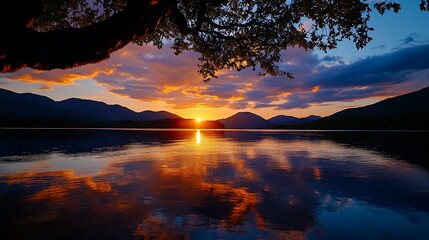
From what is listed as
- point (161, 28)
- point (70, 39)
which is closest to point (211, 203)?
point (70, 39)

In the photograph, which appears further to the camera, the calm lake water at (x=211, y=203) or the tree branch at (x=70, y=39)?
the calm lake water at (x=211, y=203)

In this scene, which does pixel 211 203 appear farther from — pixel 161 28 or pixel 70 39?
pixel 161 28

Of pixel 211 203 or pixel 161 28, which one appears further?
pixel 161 28

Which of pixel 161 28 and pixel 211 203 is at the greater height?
pixel 161 28

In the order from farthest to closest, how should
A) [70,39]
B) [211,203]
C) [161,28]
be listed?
[161,28], [211,203], [70,39]

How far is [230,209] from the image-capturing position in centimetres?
985

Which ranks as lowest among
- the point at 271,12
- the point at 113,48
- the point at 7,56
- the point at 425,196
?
the point at 425,196

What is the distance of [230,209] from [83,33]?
7.54m

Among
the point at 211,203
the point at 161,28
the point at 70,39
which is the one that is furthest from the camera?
the point at 161,28

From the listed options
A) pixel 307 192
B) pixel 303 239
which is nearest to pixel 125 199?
pixel 303 239

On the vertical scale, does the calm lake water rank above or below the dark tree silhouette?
below

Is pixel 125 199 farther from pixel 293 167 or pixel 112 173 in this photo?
pixel 293 167

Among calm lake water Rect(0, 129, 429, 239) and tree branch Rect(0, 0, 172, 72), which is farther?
calm lake water Rect(0, 129, 429, 239)

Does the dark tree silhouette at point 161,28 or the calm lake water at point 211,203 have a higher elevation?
the dark tree silhouette at point 161,28
